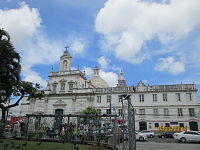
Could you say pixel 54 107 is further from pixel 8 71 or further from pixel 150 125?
pixel 8 71

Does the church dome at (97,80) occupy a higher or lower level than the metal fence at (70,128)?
higher

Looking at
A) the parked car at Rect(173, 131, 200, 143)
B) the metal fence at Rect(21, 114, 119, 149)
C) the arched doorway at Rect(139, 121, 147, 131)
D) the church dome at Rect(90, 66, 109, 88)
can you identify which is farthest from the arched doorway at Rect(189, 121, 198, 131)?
the church dome at Rect(90, 66, 109, 88)

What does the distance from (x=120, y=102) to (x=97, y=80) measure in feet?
75.7

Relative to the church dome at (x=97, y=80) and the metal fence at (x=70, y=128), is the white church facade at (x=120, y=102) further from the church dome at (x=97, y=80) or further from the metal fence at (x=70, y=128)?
the metal fence at (x=70, y=128)

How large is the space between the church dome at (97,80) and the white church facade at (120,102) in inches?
492

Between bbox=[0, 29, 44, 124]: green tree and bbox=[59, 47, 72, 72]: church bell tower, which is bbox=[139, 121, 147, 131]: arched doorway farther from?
bbox=[0, 29, 44, 124]: green tree

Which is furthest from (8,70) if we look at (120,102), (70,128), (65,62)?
(65,62)

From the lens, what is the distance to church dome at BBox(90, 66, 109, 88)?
2286 inches

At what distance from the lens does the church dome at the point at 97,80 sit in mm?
58062

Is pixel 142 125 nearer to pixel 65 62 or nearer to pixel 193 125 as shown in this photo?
pixel 193 125

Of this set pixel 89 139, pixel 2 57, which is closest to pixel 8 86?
pixel 2 57

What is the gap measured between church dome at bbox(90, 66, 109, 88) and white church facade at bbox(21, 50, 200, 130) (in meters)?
12.5

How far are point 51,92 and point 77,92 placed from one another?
6475 millimetres

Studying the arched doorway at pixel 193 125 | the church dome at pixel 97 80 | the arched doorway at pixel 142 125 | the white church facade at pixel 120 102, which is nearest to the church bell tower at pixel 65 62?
the white church facade at pixel 120 102
